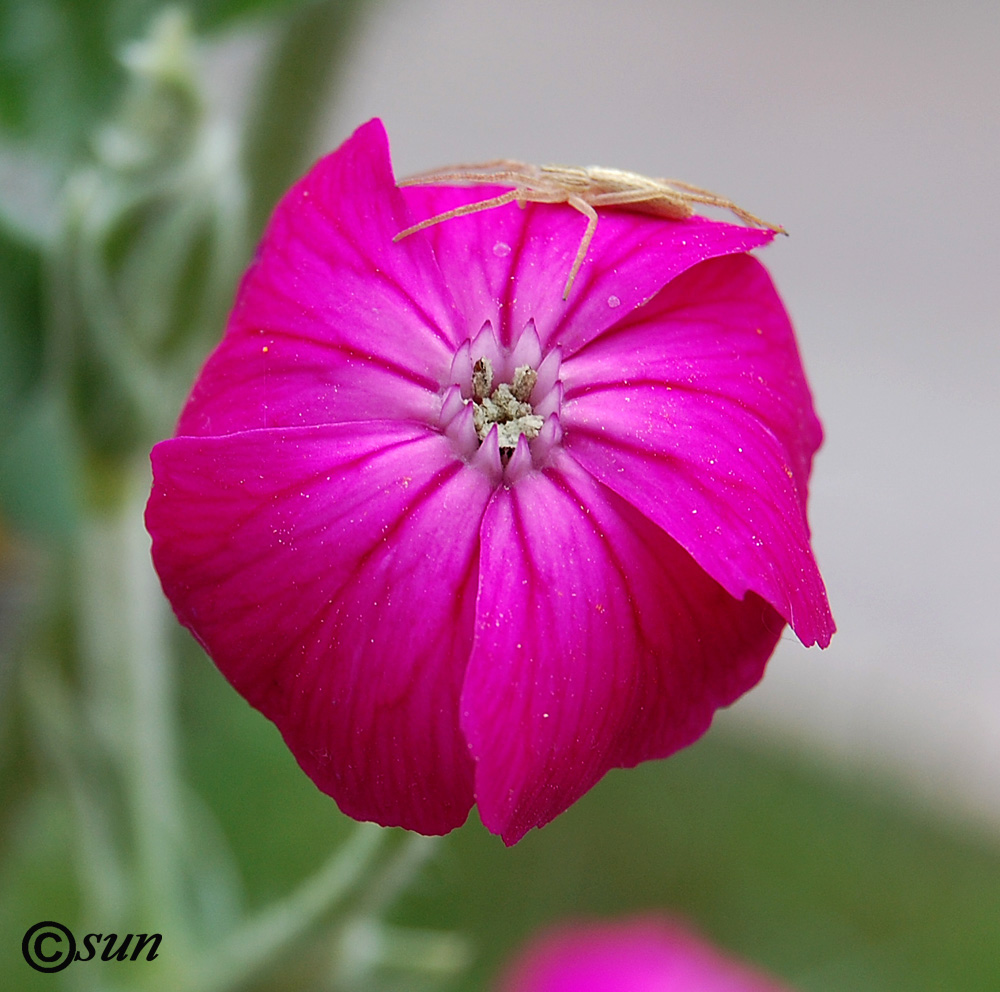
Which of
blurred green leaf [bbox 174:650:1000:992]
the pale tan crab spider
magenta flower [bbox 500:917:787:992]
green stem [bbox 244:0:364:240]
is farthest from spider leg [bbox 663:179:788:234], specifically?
blurred green leaf [bbox 174:650:1000:992]

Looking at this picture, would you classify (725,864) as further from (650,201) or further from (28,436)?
(650,201)

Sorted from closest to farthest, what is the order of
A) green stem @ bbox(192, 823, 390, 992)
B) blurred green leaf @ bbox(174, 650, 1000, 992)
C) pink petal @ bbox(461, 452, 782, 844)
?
pink petal @ bbox(461, 452, 782, 844)
green stem @ bbox(192, 823, 390, 992)
blurred green leaf @ bbox(174, 650, 1000, 992)

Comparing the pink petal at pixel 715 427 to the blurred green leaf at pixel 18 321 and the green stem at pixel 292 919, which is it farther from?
the blurred green leaf at pixel 18 321

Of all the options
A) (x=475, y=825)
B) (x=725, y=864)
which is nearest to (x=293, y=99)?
(x=475, y=825)

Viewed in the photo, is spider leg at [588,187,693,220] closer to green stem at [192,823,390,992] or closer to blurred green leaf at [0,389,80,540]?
green stem at [192,823,390,992]

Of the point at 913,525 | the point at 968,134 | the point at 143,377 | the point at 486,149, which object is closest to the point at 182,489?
the point at 143,377

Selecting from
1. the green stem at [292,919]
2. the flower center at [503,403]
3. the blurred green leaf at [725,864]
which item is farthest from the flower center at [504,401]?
the blurred green leaf at [725,864]

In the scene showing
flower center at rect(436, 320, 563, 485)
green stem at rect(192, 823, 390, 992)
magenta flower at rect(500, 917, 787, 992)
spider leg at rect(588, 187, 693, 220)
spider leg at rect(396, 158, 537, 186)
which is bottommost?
magenta flower at rect(500, 917, 787, 992)

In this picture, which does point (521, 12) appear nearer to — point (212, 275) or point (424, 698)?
point (212, 275)
